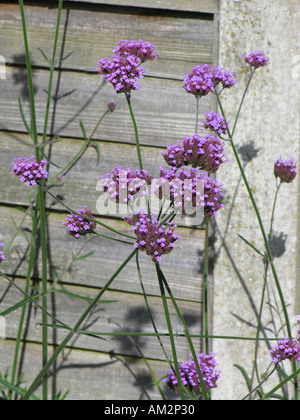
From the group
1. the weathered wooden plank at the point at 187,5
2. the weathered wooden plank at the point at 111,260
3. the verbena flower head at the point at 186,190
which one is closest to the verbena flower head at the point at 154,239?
the verbena flower head at the point at 186,190

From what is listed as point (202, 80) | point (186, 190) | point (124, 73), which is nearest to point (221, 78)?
point (202, 80)

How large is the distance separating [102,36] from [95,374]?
1.22 m

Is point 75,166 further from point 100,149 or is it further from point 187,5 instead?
point 187,5

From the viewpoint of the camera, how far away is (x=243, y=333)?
162 cm

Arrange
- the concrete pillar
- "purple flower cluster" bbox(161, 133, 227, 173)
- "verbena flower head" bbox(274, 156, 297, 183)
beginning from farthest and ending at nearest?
the concrete pillar → "verbena flower head" bbox(274, 156, 297, 183) → "purple flower cluster" bbox(161, 133, 227, 173)

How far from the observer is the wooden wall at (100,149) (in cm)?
160

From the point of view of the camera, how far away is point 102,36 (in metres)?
1.63

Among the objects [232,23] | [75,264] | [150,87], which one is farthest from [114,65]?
[75,264]

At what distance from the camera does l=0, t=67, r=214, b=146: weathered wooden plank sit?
5.28ft

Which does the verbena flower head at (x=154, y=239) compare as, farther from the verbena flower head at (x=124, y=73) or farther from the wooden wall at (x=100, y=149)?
the wooden wall at (x=100, y=149)

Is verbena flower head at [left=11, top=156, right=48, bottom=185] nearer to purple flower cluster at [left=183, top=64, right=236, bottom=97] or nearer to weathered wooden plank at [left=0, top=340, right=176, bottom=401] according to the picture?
purple flower cluster at [left=183, top=64, right=236, bottom=97]

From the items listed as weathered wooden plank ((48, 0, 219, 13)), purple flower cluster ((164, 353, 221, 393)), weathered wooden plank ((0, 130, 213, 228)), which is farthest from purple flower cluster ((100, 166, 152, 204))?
weathered wooden plank ((48, 0, 219, 13))

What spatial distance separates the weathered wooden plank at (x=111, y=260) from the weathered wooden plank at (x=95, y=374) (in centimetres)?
27

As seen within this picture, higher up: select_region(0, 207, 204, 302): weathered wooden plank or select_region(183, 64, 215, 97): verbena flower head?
select_region(183, 64, 215, 97): verbena flower head
